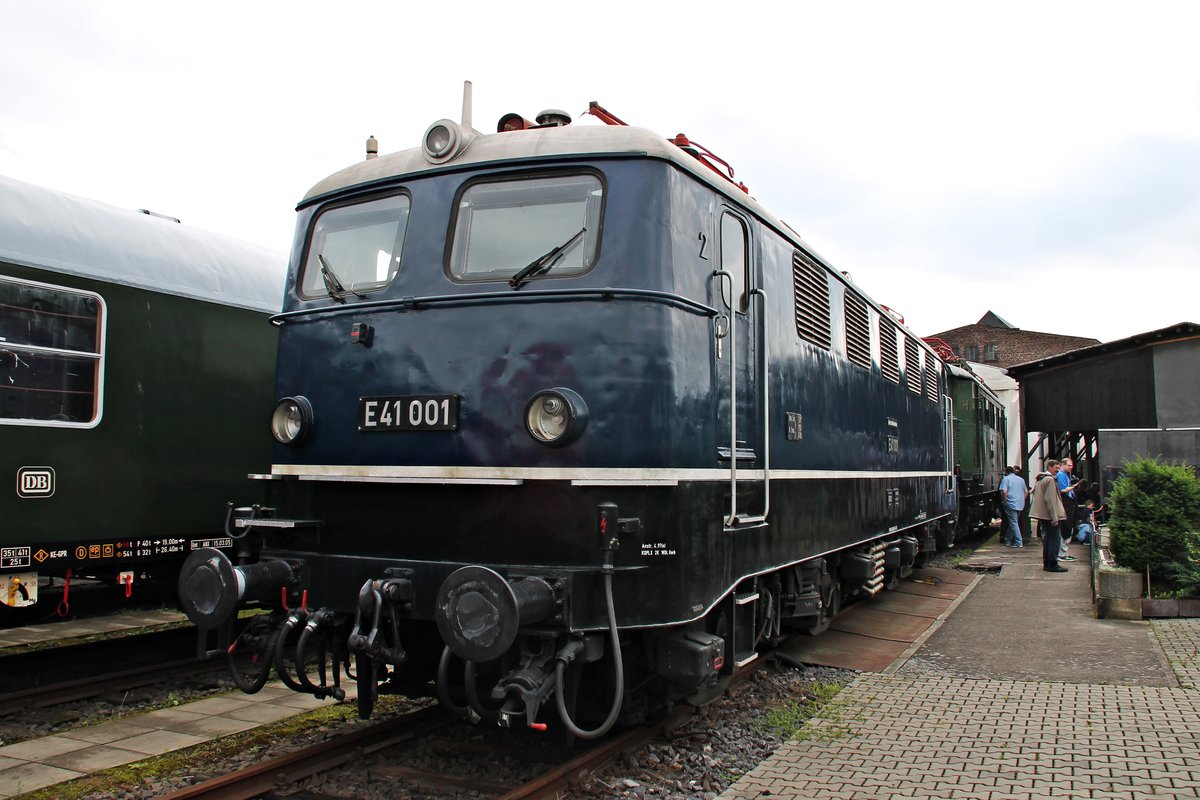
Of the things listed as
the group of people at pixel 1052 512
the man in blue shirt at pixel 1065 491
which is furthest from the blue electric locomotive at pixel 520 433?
the man in blue shirt at pixel 1065 491

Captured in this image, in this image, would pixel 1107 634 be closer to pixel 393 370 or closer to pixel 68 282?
pixel 393 370

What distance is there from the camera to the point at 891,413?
9734 millimetres

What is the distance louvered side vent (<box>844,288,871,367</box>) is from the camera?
27.4 ft

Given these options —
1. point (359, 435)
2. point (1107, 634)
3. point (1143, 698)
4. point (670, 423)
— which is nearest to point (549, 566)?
point (670, 423)

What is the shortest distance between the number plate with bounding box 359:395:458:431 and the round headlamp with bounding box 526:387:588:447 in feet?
1.47

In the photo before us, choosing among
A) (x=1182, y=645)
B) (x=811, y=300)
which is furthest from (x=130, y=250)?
(x=1182, y=645)

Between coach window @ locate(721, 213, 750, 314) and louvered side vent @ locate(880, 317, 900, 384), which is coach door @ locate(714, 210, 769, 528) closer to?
coach window @ locate(721, 213, 750, 314)

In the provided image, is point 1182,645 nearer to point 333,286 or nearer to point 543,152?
point 543,152

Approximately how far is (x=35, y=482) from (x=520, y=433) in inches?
157

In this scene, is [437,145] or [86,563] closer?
[437,145]

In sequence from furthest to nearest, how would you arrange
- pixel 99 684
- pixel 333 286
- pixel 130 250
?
1. pixel 130 250
2. pixel 99 684
3. pixel 333 286

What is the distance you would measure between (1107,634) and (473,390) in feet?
23.7

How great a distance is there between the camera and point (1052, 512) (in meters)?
13.8

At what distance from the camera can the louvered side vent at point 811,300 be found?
687cm
